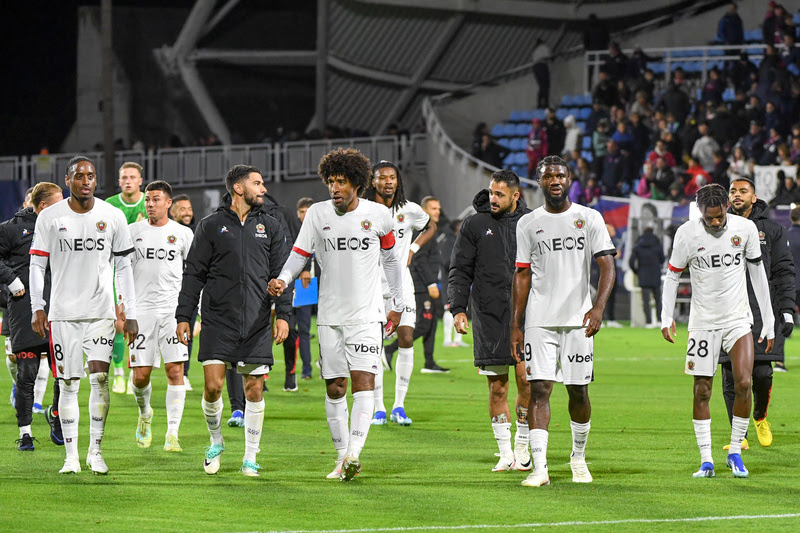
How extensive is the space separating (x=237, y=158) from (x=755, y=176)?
57.0 ft

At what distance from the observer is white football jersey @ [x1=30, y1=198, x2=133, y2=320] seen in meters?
9.20

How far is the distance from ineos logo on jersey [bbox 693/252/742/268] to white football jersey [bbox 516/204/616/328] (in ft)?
3.18

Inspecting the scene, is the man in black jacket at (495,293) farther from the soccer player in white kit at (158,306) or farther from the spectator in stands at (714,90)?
the spectator in stands at (714,90)

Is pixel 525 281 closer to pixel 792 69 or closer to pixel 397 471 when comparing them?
pixel 397 471

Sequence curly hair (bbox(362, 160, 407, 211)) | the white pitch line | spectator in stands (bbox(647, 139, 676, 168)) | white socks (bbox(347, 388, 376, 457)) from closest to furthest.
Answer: the white pitch line
white socks (bbox(347, 388, 376, 457))
curly hair (bbox(362, 160, 407, 211))
spectator in stands (bbox(647, 139, 676, 168))

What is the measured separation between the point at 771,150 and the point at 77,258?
1975 cm

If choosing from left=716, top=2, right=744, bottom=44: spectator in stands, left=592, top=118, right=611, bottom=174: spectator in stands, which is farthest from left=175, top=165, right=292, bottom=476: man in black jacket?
left=716, top=2, right=744, bottom=44: spectator in stands

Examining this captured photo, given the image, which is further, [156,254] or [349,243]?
[156,254]

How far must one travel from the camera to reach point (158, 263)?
11352 millimetres

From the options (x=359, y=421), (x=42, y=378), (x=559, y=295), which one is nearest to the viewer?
(x=559, y=295)

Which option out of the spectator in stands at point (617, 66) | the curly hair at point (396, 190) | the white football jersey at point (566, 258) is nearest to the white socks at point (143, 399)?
the curly hair at point (396, 190)

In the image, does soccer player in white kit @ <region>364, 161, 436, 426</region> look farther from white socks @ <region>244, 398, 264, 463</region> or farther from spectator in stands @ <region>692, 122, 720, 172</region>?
spectator in stands @ <region>692, 122, 720, 172</region>

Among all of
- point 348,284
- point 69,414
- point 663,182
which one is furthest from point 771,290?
point 663,182

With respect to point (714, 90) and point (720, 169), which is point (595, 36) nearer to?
point (714, 90)
